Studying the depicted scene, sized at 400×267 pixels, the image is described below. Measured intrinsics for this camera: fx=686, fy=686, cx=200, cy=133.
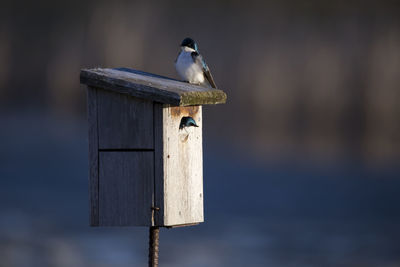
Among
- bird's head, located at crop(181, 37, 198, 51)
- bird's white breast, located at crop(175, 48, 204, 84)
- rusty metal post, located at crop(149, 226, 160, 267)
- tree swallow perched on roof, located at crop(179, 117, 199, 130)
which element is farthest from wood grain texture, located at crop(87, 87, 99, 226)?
bird's head, located at crop(181, 37, 198, 51)

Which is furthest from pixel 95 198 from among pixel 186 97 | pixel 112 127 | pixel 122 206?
pixel 186 97

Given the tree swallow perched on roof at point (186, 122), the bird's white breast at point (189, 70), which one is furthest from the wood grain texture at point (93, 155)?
the bird's white breast at point (189, 70)

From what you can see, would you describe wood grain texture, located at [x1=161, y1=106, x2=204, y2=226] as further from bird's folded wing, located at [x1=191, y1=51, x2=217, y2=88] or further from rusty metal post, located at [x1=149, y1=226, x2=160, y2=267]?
bird's folded wing, located at [x1=191, y1=51, x2=217, y2=88]

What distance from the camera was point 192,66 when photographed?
3.95 metres

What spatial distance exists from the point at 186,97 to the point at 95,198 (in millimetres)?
737

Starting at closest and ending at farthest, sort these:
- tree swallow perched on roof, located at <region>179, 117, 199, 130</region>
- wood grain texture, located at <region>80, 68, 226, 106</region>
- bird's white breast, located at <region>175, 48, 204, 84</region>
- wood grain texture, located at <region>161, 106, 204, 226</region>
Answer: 1. wood grain texture, located at <region>80, 68, 226, 106</region>
2. wood grain texture, located at <region>161, 106, 204, 226</region>
3. tree swallow perched on roof, located at <region>179, 117, 199, 130</region>
4. bird's white breast, located at <region>175, 48, 204, 84</region>

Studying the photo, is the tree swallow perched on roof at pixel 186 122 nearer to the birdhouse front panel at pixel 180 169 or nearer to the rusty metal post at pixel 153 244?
the birdhouse front panel at pixel 180 169

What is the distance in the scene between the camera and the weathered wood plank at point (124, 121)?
352 cm

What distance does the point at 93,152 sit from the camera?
3.60 metres

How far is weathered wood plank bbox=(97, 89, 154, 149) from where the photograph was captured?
352 cm

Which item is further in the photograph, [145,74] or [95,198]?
[145,74]

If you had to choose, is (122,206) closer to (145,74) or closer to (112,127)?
(112,127)

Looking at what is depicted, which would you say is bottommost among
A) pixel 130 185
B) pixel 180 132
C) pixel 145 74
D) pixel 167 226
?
pixel 167 226

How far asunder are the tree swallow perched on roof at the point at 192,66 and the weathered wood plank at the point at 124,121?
0.54 m
